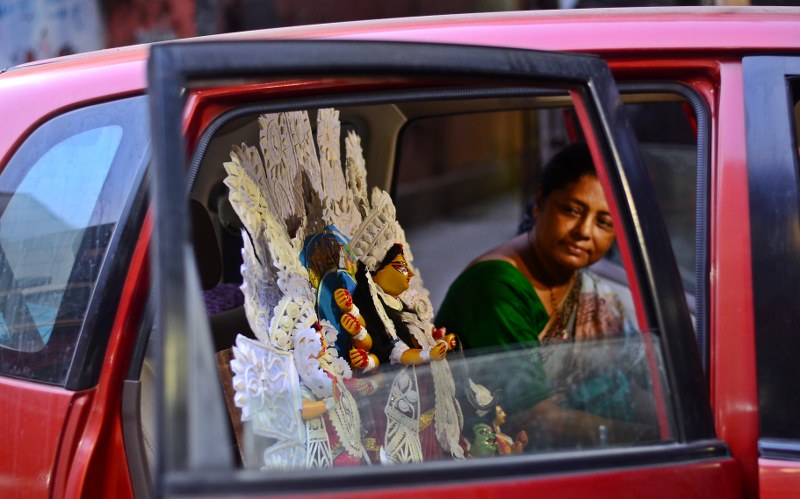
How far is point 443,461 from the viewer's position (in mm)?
1276

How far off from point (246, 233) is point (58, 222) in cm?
34

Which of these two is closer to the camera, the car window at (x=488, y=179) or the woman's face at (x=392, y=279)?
the woman's face at (x=392, y=279)

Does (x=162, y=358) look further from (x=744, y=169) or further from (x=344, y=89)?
(x=744, y=169)

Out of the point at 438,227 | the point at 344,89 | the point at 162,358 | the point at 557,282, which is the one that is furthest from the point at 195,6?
the point at 162,358

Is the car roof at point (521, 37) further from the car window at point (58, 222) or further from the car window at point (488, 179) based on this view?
the car window at point (488, 179)

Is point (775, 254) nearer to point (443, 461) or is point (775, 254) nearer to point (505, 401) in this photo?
point (505, 401)

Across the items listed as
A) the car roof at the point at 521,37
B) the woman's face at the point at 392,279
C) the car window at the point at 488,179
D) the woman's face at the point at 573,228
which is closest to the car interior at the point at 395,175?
the car window at the point at 488,179

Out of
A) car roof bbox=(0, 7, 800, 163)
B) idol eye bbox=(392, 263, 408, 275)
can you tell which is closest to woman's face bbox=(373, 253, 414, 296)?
idol eye bbox=(392, 263, 408, 275)

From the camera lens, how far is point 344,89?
5.50 feet

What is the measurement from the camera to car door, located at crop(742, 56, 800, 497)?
141 centimetres

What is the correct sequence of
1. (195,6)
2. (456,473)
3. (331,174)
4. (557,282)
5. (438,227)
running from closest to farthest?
(456,473) → (331,174) → (557,282) → (195,6) → (438,227)

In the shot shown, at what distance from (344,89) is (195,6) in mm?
7829

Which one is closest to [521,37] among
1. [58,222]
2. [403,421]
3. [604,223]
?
[403,421]

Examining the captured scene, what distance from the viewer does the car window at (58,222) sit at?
1615 millimetres
